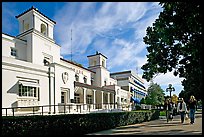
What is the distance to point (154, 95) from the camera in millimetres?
52125

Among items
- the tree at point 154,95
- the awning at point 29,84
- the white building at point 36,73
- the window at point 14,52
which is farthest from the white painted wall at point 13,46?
the tree at point 154,95

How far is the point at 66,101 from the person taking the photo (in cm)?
2566

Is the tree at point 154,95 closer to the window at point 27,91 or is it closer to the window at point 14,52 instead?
the window at point 14,52

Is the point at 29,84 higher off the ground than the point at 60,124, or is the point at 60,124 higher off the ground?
the point at 29,84

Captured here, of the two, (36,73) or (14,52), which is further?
(14,52)

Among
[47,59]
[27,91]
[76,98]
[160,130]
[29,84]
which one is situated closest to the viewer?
[160,130]

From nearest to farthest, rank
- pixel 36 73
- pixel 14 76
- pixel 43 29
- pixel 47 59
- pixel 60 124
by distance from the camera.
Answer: pixel 60 124
pixel 14 76
pixel 36 73
pixel 47 59
pixel 43 29

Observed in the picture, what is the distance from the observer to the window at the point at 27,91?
63.7 ft

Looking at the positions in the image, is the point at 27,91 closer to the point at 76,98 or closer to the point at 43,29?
the point at 43,29

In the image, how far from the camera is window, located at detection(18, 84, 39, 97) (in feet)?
63.7

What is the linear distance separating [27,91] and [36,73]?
Answer: 1.92 m

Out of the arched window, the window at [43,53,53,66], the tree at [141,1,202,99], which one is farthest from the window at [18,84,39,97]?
the tree at [141,1,202,99]

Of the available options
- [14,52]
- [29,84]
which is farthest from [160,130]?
[14,52]

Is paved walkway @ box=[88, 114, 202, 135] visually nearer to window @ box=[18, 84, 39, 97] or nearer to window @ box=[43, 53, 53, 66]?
window @ box=[18, 84, 39, 97]
